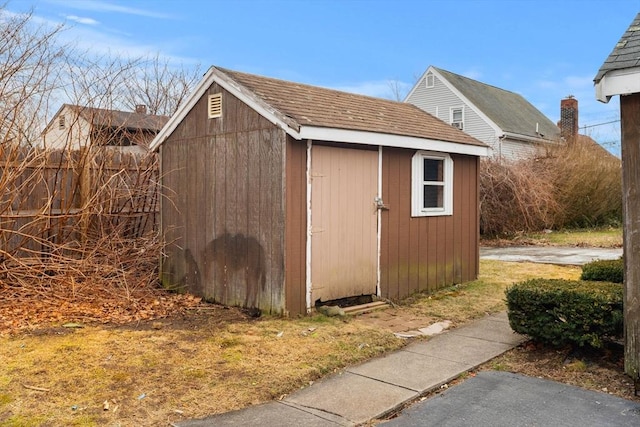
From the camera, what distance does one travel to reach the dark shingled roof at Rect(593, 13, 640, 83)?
4031mm

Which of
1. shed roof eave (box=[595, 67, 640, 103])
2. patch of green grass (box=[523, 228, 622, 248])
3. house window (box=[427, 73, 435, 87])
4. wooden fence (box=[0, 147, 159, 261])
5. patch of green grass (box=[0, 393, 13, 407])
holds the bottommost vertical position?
patch of green grass (box=[0, 393, 13, 407])

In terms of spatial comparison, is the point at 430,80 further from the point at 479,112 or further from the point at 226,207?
the point at 226,207

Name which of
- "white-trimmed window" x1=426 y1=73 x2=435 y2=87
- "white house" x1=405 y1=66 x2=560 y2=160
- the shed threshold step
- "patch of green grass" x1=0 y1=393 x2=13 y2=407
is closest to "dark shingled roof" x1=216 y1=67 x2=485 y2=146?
the shed threshold step

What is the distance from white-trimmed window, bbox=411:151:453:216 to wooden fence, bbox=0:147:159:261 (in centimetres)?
402

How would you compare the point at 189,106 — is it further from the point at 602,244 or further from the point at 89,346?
the point at 602,244

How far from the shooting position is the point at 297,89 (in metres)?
7.75

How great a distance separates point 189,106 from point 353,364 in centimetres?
452

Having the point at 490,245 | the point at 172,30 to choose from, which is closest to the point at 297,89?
the point at 172,30

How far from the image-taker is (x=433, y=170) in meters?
8.44

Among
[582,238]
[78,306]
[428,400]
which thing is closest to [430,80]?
[582,238]

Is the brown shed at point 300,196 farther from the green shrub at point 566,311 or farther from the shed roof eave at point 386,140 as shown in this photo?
the green shrub at point 566,311

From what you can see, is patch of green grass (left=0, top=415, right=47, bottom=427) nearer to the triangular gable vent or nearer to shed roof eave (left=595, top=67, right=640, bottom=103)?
the triangular gable vent

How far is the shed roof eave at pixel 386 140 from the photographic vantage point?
634cm

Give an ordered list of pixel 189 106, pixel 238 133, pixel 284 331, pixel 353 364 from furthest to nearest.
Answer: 1. pixel 189 106
2. pixel 238 133
3. pixel 284 331
4. pixel 353 364
